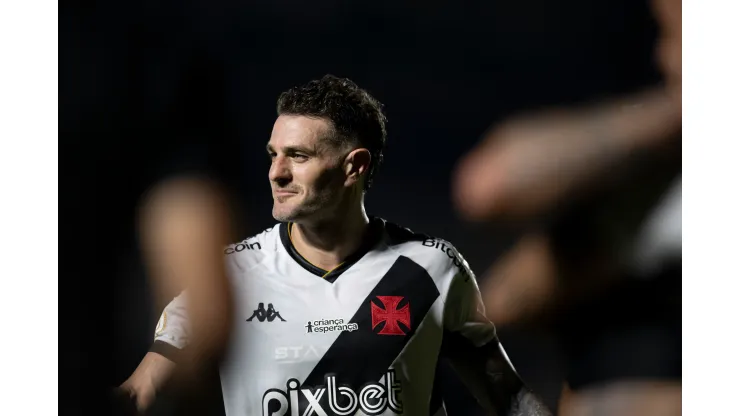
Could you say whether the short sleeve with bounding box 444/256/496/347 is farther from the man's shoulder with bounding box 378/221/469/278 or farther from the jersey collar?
the jersey collar

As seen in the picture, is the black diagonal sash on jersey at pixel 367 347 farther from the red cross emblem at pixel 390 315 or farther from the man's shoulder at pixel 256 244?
the man's shoulder at pixel 256 244

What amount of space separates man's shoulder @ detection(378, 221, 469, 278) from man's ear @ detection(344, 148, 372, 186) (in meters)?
0.13

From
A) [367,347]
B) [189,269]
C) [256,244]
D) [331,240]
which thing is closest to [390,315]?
[367,347]

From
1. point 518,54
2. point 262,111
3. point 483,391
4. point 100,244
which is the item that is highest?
point 518,54

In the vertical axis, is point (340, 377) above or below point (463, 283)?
below

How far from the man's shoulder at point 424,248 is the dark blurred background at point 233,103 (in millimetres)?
19

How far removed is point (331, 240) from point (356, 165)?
17cm

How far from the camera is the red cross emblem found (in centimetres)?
168

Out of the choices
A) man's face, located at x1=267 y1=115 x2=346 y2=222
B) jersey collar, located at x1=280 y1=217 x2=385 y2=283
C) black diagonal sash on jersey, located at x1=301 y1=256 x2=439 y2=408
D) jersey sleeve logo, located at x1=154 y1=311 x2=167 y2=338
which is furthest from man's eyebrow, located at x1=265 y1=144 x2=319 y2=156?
jersey sleeve logo, located at x1=154 y1=311 x2=167 y2=338

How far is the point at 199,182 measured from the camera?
5.54 feet

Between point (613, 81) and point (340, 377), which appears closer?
point (340, 377)

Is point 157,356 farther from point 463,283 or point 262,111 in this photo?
point 463,283

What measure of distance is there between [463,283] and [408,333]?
0.54ft

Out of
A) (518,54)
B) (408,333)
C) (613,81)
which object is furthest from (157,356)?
(613,81)
